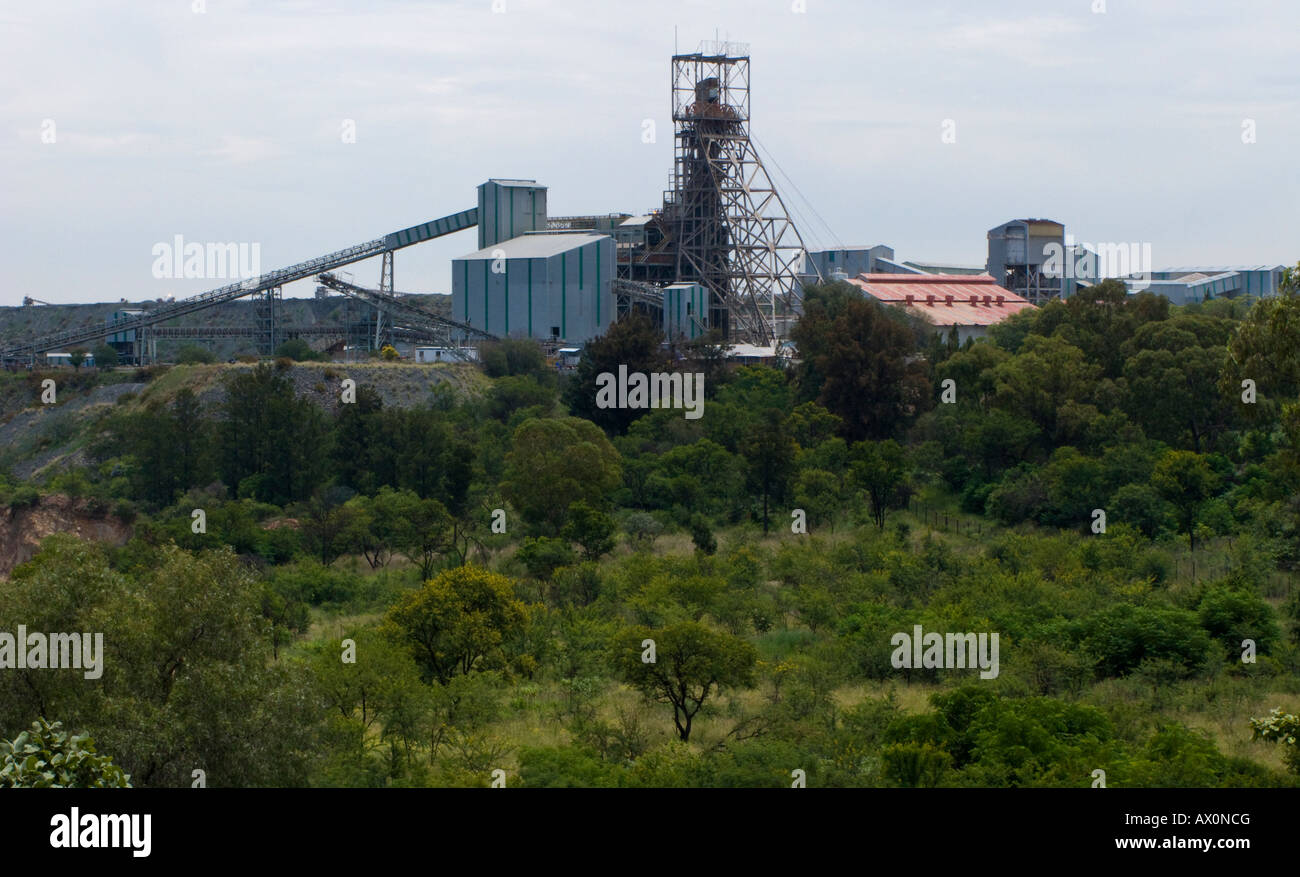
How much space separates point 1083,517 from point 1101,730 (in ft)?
68.8

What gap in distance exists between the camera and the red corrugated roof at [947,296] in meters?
72.1

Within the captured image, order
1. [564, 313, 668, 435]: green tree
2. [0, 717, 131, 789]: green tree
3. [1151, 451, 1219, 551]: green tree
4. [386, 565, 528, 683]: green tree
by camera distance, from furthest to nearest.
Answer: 1. [564, 313, 668, 435]: green tree
2. [1151, 451, 1219, 551]: green tree
3. [386, 565, 528, 683]: green tree
4. [0, 717, 131, 789]: green tree

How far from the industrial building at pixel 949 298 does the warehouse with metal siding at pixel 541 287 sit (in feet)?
48.8

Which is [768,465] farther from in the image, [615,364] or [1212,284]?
[1212,284]

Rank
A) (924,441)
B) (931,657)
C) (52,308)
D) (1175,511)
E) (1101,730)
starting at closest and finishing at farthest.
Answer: (1101,730) → (931,657) → (1175,511) → (924,441) → (52,308)

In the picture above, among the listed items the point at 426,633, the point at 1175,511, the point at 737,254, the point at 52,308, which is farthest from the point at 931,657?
the point at 52,308

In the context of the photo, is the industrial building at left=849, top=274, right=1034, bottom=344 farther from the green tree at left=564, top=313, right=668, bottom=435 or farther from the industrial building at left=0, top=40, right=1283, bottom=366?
the green tree at left=564, top=313, right=668, bottom=435

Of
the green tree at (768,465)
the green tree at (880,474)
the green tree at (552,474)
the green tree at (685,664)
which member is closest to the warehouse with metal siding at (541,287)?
the green tree at (768,465)

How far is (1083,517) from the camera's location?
39875 mm

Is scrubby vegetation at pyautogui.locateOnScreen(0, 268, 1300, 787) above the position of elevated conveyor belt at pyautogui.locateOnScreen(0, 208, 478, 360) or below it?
below

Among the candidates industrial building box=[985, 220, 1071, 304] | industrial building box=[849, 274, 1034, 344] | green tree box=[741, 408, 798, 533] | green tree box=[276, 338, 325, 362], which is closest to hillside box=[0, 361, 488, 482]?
green tree box=[276, 338, 325, 362]

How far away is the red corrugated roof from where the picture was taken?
7206 cm

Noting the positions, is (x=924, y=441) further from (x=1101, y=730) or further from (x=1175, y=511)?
(x=1101, y=730)
